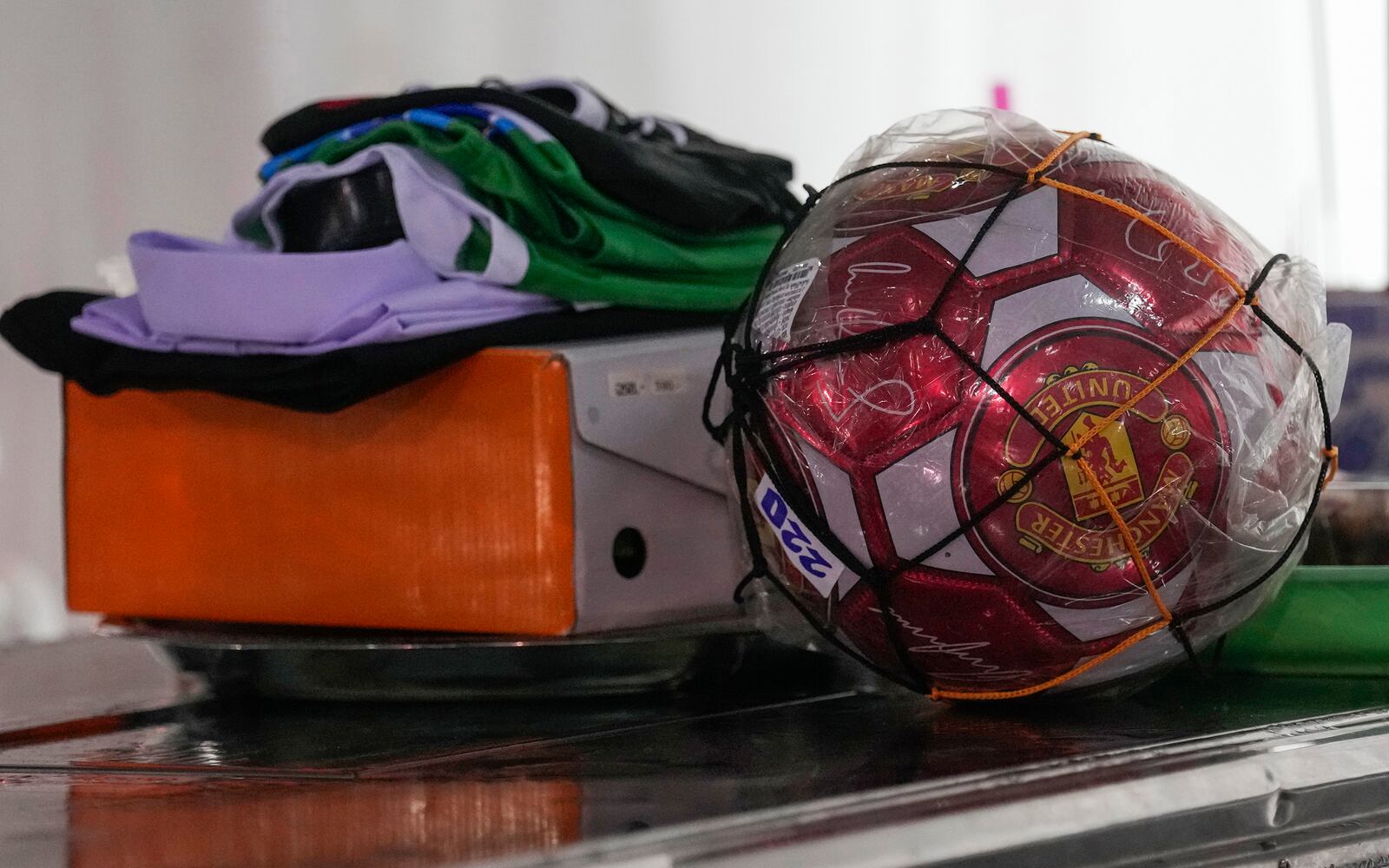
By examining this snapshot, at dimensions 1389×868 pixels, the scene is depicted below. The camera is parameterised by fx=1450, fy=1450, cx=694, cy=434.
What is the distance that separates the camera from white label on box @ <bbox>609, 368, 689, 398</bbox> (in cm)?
87

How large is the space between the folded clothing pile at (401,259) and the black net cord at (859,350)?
19 cm

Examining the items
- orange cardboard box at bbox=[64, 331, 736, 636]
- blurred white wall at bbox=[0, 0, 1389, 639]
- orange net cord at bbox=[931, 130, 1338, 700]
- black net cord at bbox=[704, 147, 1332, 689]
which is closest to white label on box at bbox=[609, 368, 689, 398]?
orange cardboard box at bbox=[64, 331, 736, 636]

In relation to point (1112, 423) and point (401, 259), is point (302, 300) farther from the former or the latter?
point (1112, 423)

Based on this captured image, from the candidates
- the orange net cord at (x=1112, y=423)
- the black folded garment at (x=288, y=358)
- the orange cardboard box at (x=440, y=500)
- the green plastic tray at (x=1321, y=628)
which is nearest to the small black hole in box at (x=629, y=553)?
the orange cardboard box at (x=440, y=500)

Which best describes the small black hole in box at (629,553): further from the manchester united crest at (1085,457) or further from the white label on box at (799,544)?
the manchester united crest at (1085,457)

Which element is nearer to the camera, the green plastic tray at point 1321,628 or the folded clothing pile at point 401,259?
the green plastic tray at point 1321,628

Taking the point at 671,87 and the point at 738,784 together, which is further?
the point at 671,87

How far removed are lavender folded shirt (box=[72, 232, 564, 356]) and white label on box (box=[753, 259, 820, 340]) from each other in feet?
0.72

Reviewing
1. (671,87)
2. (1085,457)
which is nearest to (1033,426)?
(1085,457)

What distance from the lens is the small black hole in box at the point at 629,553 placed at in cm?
88

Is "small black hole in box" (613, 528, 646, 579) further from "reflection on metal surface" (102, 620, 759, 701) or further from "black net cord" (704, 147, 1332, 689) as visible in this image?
"black net cord" (704, 147, 1332, 689)

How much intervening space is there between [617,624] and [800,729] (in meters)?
0.17

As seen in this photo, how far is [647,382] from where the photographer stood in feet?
2.91

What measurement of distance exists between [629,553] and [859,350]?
0.91ft
